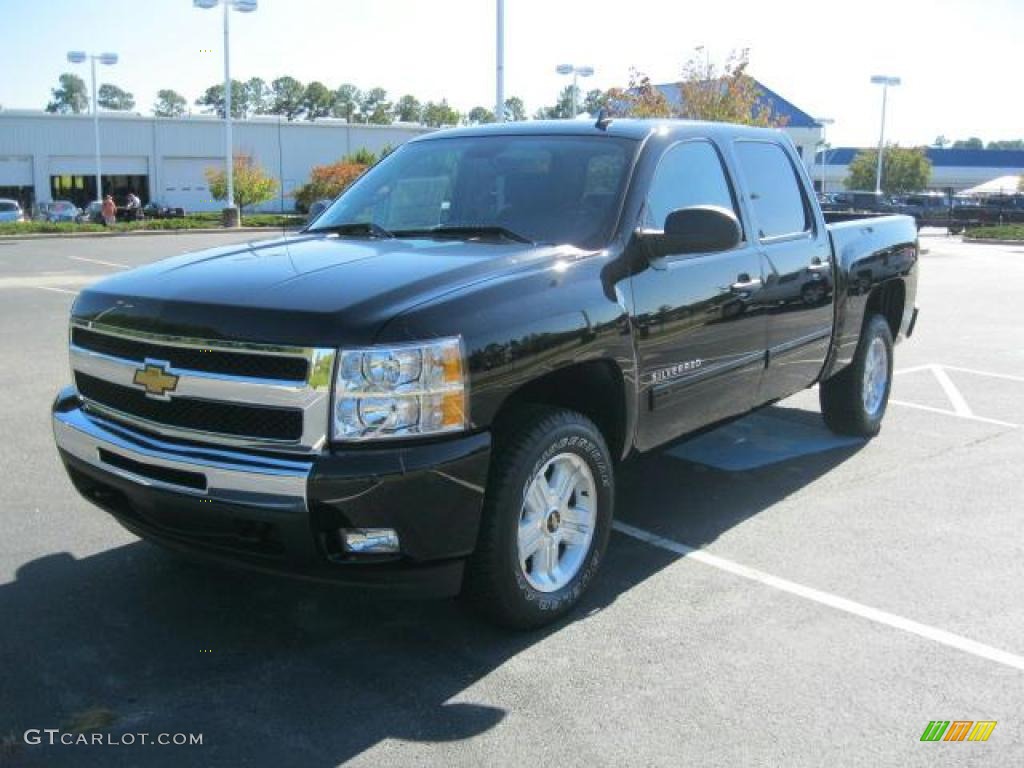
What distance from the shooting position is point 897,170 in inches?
3142

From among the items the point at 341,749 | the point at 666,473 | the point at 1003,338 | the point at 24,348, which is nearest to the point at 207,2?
the point at 24,348

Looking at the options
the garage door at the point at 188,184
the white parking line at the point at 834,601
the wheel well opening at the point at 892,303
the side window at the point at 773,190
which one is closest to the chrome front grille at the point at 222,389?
the white parking line at the point at 834,601

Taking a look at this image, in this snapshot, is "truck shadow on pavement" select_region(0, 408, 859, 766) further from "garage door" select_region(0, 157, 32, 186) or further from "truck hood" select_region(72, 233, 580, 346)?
"garage door" select_region(0, 157, 32, 186)

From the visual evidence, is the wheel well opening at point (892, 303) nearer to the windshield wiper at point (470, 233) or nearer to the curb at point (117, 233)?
the windshield wiper at point (470, 233)

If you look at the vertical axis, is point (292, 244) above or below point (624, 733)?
above

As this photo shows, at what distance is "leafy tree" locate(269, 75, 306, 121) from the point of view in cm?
16288

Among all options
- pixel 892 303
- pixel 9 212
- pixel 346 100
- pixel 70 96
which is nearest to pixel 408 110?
pixel 346 100

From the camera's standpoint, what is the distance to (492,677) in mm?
3607

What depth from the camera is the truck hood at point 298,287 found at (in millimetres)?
3338

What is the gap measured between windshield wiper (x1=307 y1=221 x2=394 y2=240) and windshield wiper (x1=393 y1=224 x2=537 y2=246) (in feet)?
0.23

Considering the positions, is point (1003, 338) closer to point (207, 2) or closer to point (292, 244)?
point (292, 244)

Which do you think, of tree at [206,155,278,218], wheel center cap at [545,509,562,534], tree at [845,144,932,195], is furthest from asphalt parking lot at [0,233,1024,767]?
tree at [845,144,932,195]

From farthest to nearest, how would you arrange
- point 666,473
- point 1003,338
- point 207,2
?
point 207,2 < point 1003,338 < point 666,473

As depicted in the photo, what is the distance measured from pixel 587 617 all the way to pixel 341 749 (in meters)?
1.31
